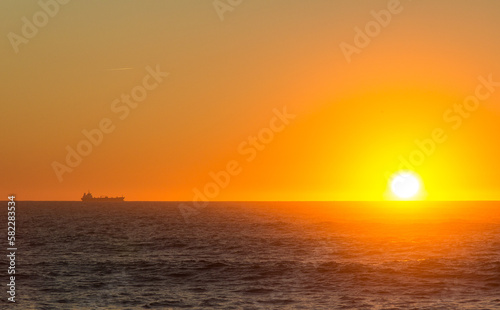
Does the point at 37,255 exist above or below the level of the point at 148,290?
above

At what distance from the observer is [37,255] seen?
73.8m

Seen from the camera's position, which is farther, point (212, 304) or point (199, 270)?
point (199, 270)

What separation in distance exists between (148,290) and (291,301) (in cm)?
1274

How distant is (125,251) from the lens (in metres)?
80.7

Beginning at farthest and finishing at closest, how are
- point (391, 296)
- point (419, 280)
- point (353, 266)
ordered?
point (353, 266) → point (419, 280) → point (391, 296)

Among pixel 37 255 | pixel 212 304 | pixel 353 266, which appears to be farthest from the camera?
pixel 37 255

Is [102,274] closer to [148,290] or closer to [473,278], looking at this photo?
[148,290]

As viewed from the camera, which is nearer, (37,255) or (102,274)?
(102,274)

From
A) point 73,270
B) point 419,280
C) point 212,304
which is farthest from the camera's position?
point 73,270

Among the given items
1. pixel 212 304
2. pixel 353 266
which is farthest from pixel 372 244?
pixel 212 304

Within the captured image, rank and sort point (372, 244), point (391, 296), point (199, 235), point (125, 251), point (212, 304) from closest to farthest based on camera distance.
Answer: point (212, 304)
point (391, 296)
point (125, 251)
point (372, 244)
point (199, 235)

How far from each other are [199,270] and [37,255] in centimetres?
2432

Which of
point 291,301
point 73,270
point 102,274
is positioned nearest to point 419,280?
point 291,301

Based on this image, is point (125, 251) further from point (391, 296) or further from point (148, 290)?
point (391, 296)
